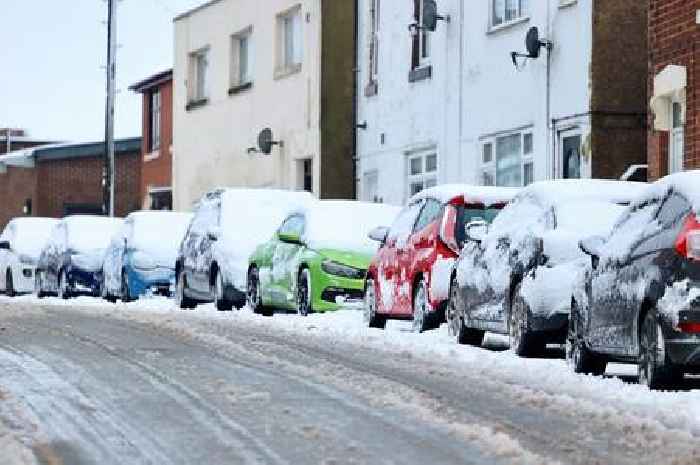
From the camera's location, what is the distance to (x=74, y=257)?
34.7m

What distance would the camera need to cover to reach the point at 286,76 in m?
38.9

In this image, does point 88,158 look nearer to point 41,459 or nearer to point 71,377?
point 71,377

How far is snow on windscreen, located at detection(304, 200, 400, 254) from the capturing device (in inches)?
910

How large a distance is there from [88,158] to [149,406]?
171 feet

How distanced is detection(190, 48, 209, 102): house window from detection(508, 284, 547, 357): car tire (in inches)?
1145

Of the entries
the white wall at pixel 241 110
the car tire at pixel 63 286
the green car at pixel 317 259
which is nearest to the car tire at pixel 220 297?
the green car at pixel 317 259

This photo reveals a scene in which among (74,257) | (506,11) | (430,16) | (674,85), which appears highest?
(430,16)

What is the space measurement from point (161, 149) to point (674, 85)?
2829 cm

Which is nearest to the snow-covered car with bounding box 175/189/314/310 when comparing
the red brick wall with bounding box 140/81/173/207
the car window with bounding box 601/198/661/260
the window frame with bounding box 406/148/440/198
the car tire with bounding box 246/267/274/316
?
the car tire with bounding box 246/267/274/316

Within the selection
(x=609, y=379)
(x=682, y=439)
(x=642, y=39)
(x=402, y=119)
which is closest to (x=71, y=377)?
(x=609, y=379)

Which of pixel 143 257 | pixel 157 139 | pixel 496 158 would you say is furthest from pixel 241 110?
pixel 496 158

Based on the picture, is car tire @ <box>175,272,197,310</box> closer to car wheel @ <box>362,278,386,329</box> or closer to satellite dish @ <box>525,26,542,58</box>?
satellite dish @ <box>525,26,542,58</box>

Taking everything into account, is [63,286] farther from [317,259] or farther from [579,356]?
[579,356]

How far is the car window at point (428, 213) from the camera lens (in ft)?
65.7
